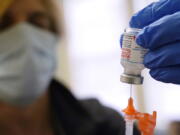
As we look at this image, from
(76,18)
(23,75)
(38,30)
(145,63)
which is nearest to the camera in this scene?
(145,63)

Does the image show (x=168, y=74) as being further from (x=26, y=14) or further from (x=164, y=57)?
(x=26, y=14)

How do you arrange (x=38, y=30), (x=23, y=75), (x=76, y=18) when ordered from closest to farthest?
(x=23, y=75), (x=38, y=30), (x=76, y=18)

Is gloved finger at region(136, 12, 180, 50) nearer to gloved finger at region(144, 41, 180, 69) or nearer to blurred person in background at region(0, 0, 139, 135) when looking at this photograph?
gloved finger at region(144, 41, 180, 69)

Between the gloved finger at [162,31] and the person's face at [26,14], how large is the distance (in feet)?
2.46

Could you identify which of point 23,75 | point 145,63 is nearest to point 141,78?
point 145,63

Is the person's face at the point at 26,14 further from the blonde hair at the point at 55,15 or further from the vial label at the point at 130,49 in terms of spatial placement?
the vial label at the point at 130,49

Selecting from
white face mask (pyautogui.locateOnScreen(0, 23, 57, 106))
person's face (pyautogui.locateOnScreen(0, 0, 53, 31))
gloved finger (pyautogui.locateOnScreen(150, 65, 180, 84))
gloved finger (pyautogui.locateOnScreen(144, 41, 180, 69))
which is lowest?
white face mask (pyautogui.locateOnScreen(0, 23, 57, 106))

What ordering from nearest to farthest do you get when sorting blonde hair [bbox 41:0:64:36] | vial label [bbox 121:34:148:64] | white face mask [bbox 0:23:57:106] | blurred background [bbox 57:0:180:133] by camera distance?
vial label [bbox 121:34:148:64] → white face mask [bbox 0:23:57:106] → blonde hair [bbox 41:0:64:36] → blurred background [bbox 57:0:180:133]

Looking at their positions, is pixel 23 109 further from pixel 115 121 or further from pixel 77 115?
pixel 115 121

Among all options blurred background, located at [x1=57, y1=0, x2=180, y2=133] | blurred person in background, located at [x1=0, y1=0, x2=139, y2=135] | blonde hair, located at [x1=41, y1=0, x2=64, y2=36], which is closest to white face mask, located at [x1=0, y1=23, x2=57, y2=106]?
blurred person in background, located at [x1=0, y1=0, x2=139, y2=135]

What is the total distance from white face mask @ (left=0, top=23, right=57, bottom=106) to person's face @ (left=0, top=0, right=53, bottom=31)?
0.11 feet

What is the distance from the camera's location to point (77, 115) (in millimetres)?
1195

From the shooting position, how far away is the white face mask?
43.5 inches

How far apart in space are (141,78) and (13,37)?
28.3 inches
